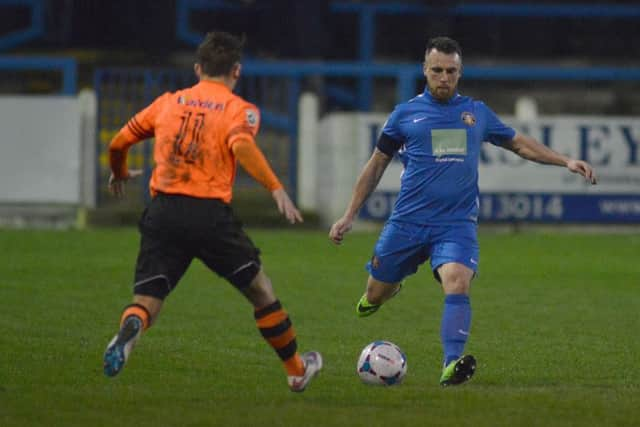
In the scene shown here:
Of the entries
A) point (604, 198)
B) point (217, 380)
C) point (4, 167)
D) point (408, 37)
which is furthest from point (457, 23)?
point (217, 380)

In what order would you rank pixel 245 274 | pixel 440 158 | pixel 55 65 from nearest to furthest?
pixel 245 274, pixel 440 158, pixel 55 65

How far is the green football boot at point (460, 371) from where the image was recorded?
820 cm

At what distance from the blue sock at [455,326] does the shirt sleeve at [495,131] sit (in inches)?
42.4

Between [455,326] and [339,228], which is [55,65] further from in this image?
[455,326]

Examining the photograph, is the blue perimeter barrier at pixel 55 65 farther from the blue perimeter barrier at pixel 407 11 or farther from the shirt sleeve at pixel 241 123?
the shirt sleeve at pixel 241 123

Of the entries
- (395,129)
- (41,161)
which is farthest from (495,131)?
(41,161)

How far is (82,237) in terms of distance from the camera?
20.0 m

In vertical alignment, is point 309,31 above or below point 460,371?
above

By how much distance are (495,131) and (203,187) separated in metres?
2.16

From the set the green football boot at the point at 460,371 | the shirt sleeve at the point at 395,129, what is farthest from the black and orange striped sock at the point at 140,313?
the shirt sleeve at the point at 395,129

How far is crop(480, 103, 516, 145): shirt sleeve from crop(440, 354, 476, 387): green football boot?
1497 mm

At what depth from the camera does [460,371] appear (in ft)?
26.9

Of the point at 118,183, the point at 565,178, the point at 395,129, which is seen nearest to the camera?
the point at 118,183

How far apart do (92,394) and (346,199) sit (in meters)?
13.9
